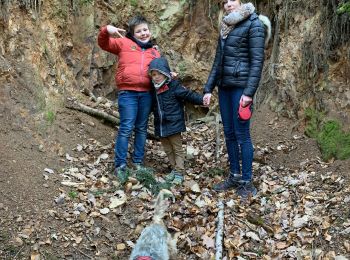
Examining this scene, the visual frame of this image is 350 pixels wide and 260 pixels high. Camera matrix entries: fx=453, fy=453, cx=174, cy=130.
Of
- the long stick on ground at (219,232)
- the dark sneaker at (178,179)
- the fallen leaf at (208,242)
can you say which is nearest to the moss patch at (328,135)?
the long stick on ground at (219,232)

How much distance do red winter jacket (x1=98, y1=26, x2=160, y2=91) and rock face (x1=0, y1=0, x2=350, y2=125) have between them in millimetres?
1347

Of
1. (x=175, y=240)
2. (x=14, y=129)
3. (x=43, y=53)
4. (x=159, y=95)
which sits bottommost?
(x=175, y=240)

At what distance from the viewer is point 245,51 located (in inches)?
209

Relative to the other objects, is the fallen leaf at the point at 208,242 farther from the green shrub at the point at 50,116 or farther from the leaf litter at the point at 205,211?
the green shrub at the point at 50,116

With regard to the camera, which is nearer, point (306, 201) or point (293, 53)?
point (306, 201)

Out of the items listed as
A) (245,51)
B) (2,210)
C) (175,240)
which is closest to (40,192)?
(2,210)

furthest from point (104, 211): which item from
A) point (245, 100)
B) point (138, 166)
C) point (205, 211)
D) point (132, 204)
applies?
point (245, 100)

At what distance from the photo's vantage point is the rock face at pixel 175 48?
21.5 feet

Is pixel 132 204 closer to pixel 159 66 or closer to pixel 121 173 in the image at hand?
pixel 121 173

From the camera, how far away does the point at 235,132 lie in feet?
18.1

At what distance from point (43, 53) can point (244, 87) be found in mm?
3336

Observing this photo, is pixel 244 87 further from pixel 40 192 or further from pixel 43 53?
pixel 43 53

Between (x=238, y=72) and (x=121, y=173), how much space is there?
1.94m

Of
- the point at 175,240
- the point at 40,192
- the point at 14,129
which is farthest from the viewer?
the point at 14,129
